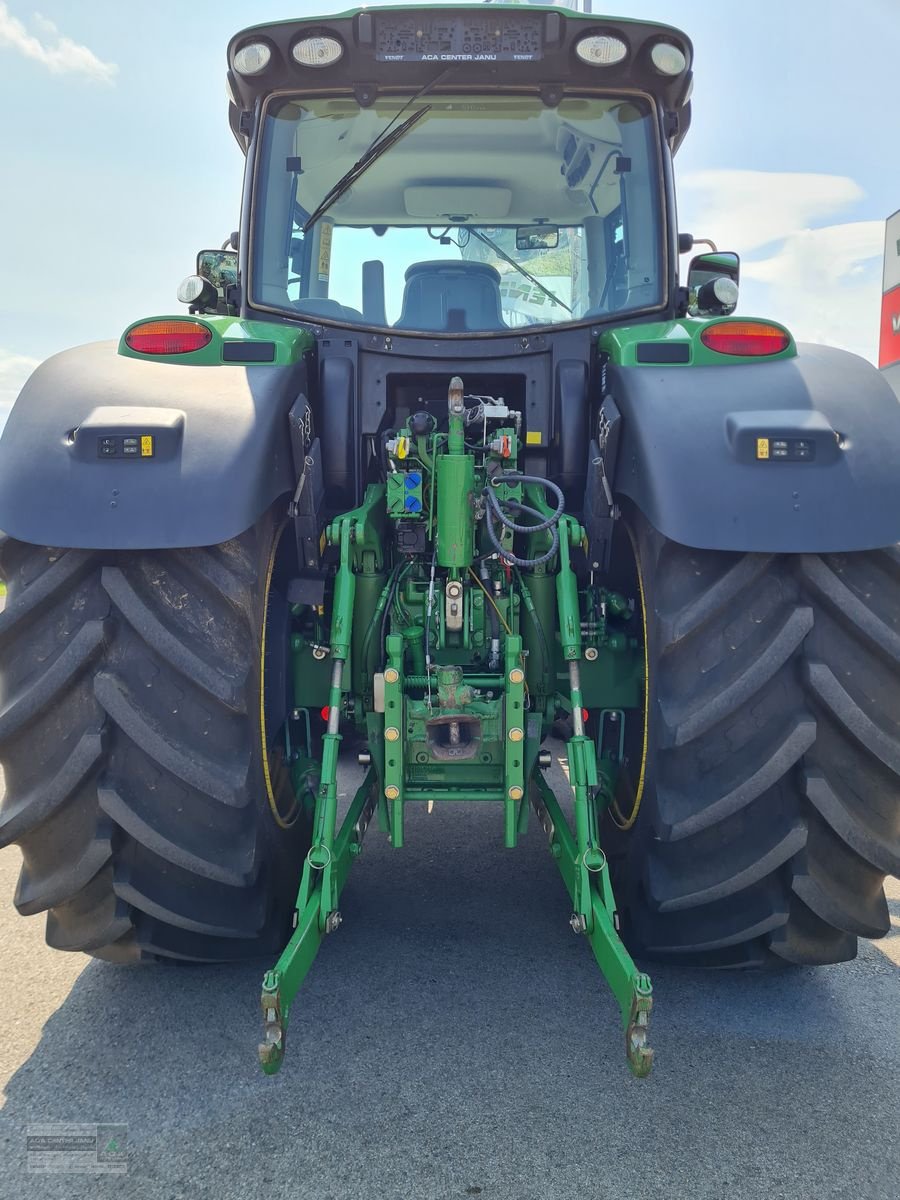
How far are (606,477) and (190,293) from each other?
1794 millimetres

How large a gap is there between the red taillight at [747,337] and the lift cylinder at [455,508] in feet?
2.43

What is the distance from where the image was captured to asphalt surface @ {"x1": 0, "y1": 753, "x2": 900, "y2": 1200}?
1.96 meters

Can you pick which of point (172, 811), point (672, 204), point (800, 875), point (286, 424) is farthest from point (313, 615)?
point (672, 204)

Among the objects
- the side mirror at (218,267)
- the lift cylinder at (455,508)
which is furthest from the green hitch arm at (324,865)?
the side mirror at (218,267)

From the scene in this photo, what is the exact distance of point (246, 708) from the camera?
2.29m

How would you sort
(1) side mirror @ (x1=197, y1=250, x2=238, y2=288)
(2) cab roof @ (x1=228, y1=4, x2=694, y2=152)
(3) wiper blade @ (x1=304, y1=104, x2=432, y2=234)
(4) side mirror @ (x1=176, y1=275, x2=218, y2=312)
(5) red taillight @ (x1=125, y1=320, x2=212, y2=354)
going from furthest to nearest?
(1) side mirror @ (x1=197, y1=250, x2=238, y2=288)
(4) side mirror @ (x1=176, y1=275, x2=218, y2=312)
(3) wiper blade @ (x1=304, y1=104, x2=432, y2=234)
(2) cab roof @ (x1=228, y1=4, x2=694, y2=152)
(5) red taillight @ (x1=125, y1=320, x2=212, y2=354)

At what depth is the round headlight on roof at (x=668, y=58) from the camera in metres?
3.01

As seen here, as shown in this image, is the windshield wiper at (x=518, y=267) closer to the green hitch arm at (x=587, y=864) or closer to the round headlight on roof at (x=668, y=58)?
the round headlight on roof at (x=668, y=58)

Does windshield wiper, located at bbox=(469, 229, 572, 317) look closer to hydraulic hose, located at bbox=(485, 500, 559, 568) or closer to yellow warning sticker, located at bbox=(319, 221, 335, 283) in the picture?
yellow warning sticker, located at bbox=(319, 221, 335, 283)

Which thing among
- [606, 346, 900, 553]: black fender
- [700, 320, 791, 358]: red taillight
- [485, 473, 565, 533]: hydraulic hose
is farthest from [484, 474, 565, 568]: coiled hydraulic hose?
[700, 320, 791, 358]: red taillight

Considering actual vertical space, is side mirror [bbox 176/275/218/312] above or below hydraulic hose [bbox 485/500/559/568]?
above

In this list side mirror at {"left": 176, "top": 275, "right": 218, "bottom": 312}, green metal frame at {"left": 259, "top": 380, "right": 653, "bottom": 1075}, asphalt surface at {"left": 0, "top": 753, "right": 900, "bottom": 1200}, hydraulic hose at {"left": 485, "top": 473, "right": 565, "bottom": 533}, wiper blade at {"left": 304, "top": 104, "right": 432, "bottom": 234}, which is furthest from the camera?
side mirror at {"left": 176, "top": 275, "right": 218, "bottom": 312}

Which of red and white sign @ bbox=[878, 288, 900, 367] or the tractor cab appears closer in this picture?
the tractor cab

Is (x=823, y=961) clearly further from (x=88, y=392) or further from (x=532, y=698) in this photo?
(x=88, y=392)
